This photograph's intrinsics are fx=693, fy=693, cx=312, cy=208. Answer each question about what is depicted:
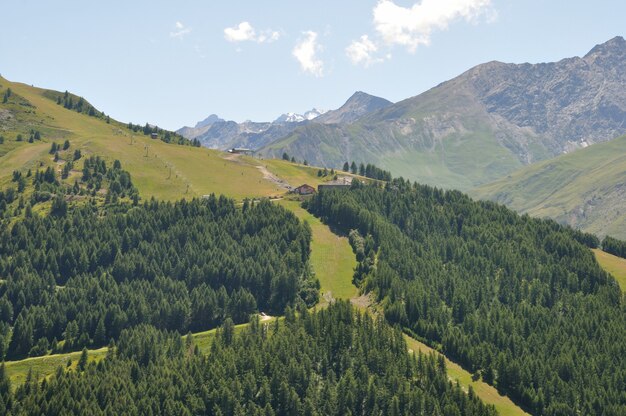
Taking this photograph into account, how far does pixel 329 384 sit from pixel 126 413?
150 feet

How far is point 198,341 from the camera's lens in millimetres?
198125

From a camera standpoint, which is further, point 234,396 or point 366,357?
point 366,357

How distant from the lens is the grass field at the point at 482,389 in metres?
169

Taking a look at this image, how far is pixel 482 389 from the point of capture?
576 feet

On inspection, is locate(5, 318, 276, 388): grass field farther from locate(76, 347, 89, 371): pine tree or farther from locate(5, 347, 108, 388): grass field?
locate(76, 347, 89, 371): pine tree

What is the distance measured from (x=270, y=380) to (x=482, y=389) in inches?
2156

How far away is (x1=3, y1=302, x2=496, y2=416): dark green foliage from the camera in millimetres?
152750

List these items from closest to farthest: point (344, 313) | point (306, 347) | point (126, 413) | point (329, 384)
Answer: point (126, 413), point (329, 384), point (306, 347), point (344, 313)

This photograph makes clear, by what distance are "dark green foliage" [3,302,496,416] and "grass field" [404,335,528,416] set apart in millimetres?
8542

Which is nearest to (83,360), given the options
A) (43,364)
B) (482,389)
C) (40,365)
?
(43,364)

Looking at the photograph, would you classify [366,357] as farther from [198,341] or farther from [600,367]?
[600,367]

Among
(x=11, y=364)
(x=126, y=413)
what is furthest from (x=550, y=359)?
(x=11, y=364)

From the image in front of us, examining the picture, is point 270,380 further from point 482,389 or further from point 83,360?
point 482,389

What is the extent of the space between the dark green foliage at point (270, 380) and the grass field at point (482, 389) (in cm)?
854
